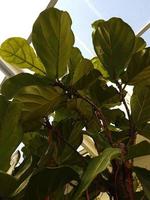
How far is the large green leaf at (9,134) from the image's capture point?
3.03 feet

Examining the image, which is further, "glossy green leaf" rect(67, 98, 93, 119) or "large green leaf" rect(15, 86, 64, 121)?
"glossy green leaf" rect(67, 98, 93, 119)

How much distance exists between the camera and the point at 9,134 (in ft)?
3.05

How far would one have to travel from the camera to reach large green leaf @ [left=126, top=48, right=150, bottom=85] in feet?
3.67

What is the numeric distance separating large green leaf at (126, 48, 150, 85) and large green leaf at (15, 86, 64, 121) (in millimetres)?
235

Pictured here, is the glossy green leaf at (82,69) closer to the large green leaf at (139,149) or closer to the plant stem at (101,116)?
the plant stem at (101,116)

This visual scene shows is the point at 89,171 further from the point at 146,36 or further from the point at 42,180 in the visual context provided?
the point at 146,36

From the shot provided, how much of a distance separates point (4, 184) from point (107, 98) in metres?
0.55

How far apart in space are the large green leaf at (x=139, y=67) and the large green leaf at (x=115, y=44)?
2 cm

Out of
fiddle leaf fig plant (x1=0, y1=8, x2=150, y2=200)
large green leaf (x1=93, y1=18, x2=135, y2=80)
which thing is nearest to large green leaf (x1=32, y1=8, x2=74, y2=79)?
fiddle leaf fig plant (x1=0, y1=8, x2=150, y2=200)

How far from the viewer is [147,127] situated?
120 cm

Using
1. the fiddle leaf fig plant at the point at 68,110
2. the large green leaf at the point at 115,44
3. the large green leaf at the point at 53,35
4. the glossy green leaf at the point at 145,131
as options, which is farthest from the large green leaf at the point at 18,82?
the glossy green leaf at the point at 145,131

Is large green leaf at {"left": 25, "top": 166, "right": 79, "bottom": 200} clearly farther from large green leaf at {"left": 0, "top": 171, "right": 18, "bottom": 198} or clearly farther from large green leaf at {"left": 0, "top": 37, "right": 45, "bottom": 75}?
large green leaf at {"left": 0, "top": 37, "right": 45, "bottom": 75}

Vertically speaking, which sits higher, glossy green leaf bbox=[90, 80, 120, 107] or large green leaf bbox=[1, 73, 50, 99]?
large green leaf bbox=[1, 73, 50, 99]

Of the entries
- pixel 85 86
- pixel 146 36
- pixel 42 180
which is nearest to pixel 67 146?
pixel 85 86
